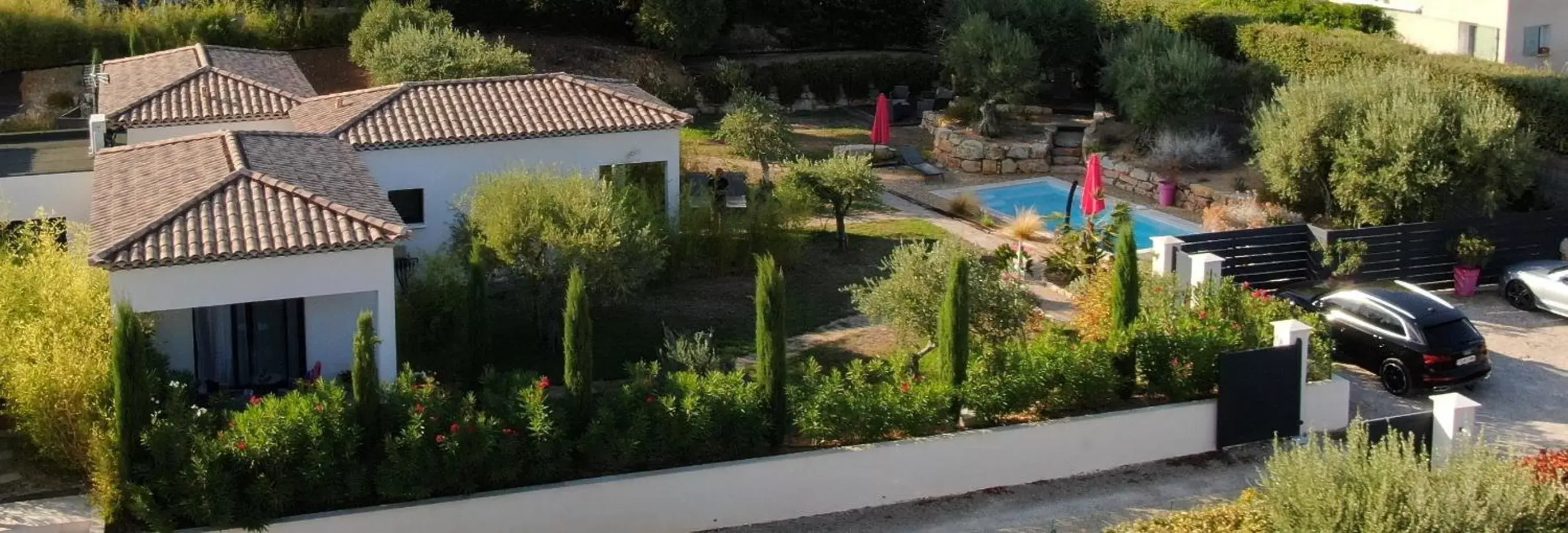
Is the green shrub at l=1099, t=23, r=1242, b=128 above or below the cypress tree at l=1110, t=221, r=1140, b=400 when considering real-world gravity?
above

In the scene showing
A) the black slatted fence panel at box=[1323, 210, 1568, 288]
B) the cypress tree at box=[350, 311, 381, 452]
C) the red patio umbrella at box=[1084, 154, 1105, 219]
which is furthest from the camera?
the red patio umbrella at box=[1084, 154, 1105, 219]

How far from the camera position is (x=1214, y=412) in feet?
77.3

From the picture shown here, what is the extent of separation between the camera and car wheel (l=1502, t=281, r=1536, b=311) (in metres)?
29.8

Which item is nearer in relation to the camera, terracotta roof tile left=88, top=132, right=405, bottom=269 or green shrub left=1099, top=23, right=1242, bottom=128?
terracotta roof tile left=88, top=132, right=405, bottom=269

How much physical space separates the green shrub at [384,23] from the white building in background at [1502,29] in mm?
24450

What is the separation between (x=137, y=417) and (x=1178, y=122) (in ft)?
84.6

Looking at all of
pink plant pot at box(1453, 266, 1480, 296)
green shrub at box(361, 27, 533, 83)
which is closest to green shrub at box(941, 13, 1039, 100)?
green shrub at box(361, 27, 533, 83)

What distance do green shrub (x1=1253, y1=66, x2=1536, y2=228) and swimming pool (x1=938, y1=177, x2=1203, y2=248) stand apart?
2896mm

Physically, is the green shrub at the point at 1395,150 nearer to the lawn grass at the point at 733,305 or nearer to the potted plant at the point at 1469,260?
the potted plant at the point at 1469,260

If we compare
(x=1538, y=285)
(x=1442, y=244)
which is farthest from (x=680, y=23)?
(x=1538, y=285)

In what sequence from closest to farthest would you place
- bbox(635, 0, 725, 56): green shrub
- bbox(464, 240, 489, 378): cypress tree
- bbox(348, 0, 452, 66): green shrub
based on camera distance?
bbox(464, 240, 489, 378): cypress tree
bbox(348, 0, 452, 66): green shrub
bbox(635, 0, 725, 56): green shrub

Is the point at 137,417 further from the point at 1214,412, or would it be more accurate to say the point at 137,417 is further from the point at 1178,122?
the point at 1178,122

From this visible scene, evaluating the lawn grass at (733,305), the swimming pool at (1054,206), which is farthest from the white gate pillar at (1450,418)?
the swimming pool at (1054,206)

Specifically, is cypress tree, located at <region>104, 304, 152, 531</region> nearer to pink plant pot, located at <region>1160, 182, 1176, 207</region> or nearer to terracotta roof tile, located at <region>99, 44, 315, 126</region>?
A: terracotta roof tile, located at <region>99, 44, 315, 126</region>
